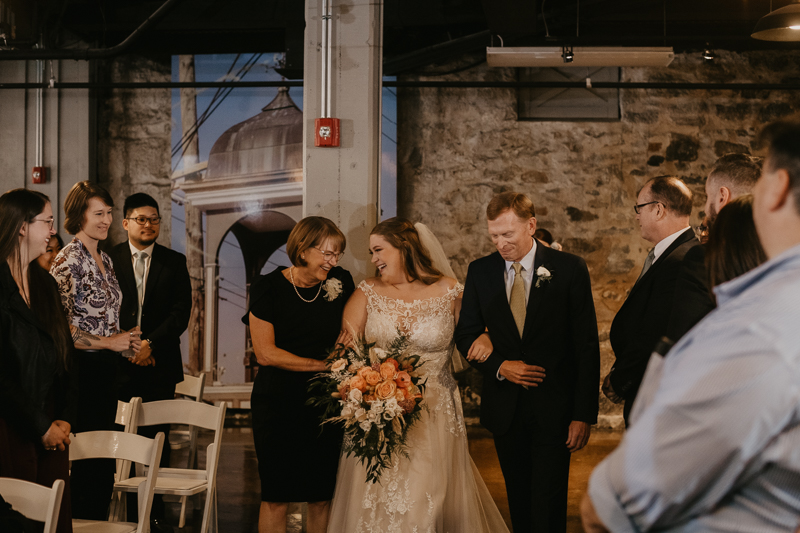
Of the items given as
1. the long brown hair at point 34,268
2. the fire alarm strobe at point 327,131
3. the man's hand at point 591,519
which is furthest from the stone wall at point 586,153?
the man's hand at point 591,519

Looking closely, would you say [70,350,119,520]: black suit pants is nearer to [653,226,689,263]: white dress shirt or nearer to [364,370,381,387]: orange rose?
[364,370,381,387]: orange rose

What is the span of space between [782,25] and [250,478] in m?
5.34

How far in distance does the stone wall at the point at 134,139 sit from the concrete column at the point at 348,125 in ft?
13.2

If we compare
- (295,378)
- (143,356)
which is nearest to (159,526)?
(143,356)

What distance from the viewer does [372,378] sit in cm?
309

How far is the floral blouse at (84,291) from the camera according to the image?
12.6 feet

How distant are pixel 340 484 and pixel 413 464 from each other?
418mm

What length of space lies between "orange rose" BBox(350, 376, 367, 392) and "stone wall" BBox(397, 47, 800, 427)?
14.5 ft

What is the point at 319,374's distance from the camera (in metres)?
3.49

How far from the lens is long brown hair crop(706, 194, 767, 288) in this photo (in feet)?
6.16

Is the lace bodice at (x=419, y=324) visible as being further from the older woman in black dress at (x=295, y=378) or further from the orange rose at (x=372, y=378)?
the orange rose at (x=372, y=378)

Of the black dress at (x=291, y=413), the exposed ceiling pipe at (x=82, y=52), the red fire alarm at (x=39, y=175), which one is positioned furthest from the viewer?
the red fire alarm at (x=39, y=175)

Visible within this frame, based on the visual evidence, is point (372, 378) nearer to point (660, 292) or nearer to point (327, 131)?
point (660, 292)

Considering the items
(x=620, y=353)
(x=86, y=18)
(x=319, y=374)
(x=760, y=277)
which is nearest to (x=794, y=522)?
(x=760, y=277)
